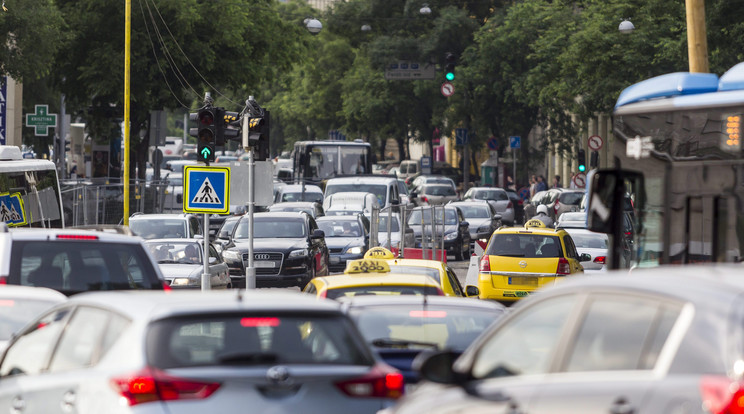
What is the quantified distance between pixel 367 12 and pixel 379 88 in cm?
446

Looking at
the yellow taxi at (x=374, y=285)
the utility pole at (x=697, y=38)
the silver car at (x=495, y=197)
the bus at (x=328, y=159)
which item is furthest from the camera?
the bus at (x=328, y=159)

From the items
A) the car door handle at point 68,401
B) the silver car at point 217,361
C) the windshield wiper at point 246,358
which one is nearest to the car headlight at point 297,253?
the silver car at point 217,361

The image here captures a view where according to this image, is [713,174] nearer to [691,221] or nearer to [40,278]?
[691,221]

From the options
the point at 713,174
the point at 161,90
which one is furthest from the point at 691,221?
the point at 161,90

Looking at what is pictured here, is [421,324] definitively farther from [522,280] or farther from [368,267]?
[522,280]

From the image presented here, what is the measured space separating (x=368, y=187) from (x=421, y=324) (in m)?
29.6

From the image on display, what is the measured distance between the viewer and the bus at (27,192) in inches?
854

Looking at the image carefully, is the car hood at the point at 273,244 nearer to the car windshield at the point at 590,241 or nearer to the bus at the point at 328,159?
the car windshield at the point at 590,241

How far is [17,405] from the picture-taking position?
7.32m

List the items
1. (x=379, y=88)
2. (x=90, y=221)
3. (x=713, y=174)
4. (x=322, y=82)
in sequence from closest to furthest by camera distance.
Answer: (x=713, y=174)
(x=90, y=221)
(x=379, y=88)
(x=322, y=82)

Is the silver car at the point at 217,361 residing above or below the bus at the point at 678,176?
below

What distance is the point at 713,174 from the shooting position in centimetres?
958

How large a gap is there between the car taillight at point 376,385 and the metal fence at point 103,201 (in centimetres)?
2726

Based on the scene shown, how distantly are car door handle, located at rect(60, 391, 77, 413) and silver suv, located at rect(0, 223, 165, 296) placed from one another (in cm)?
409
